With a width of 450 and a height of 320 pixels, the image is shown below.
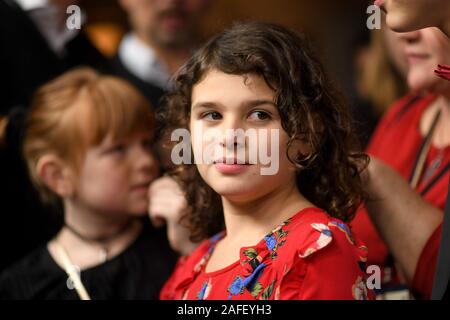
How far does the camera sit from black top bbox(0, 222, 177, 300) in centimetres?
195

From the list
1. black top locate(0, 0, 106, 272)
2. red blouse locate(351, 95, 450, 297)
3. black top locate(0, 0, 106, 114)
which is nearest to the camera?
red blouse locate(351, 95, 450, 297)

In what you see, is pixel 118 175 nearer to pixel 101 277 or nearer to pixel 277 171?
pixel 101 277

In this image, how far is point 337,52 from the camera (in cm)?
511

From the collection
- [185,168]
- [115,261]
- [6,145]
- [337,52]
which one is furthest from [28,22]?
[337,52]

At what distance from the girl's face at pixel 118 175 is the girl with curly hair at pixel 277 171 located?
549 millimetres

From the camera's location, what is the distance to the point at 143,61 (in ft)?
9.45

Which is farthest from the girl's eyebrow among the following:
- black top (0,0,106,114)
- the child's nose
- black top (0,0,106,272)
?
black top (0,0,106,114)

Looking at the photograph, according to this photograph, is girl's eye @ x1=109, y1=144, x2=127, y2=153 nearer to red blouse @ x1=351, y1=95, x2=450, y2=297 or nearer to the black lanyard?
red blouse @ x1=351, y1=95, x2=450, y2=297

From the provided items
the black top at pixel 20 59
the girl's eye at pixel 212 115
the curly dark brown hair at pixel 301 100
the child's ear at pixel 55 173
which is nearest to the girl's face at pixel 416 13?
the curly dark brown hair at pixel 301 100

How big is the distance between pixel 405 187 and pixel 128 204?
79cm

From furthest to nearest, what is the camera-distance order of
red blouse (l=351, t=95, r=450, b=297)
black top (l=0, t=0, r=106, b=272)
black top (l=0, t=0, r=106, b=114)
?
black top (l=0, t=0, r=106, b=114)
black top (l=0, t=0, r=106, b=272)
red blouse (l=351, t=95, r=450, b=297)

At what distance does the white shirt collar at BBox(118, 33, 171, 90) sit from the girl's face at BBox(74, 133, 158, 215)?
0.78 metres

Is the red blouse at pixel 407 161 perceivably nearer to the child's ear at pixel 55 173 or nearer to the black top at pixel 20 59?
the child's ear at pixel 55 173

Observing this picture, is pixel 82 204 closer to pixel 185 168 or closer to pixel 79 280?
pixel 79 280
